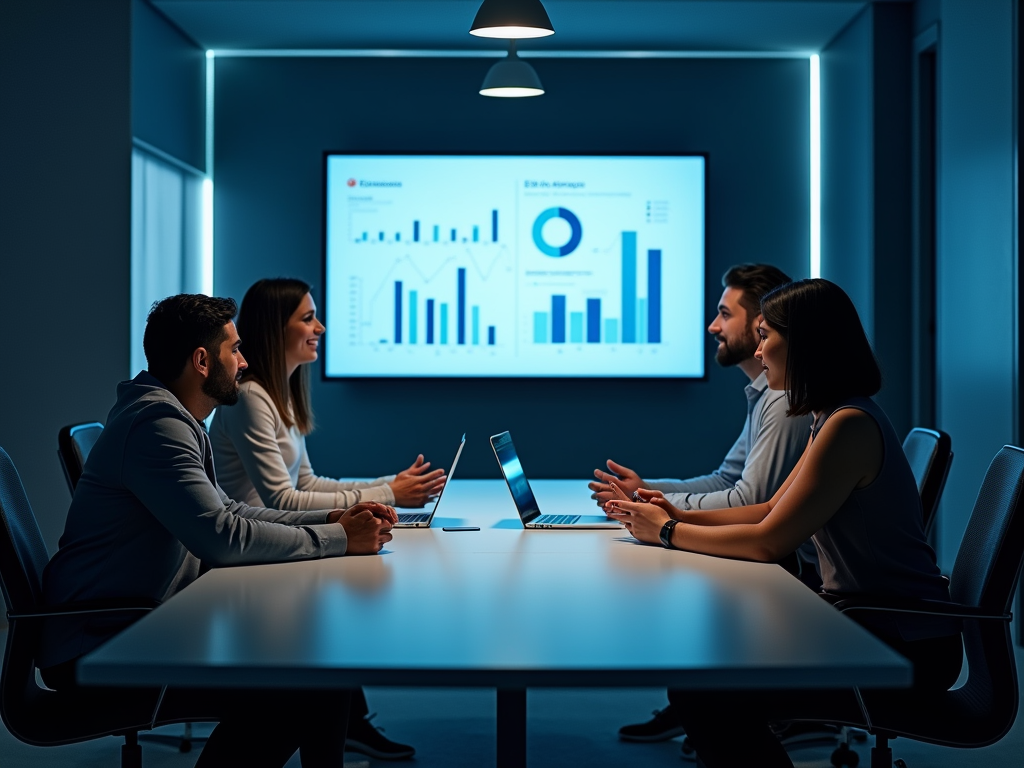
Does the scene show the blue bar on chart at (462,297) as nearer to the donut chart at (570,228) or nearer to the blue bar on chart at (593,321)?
the donut chart at (570,228)

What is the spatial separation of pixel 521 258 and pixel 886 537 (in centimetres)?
425

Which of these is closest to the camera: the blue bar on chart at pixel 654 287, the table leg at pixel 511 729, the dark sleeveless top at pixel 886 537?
the table leg at pixel 511 729

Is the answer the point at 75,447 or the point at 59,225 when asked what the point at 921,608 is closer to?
the point at 75,447

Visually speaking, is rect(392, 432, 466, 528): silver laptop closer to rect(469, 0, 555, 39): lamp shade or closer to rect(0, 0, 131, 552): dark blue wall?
rect(469, 0, 555, 39): lamp shade

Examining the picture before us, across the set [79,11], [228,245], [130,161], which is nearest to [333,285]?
[228,245]

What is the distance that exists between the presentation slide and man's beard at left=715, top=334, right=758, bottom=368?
2901mm

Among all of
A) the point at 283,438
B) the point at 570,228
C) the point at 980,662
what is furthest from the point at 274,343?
the point at 570,228

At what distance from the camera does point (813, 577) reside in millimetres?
2877

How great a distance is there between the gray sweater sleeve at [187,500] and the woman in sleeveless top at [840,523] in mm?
891

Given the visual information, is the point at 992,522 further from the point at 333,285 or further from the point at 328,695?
the point at 333,285

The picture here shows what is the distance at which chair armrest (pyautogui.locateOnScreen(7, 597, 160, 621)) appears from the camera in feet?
6.84

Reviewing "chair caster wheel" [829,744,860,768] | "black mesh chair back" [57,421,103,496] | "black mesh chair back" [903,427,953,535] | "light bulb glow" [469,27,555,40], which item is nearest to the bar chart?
"light bulb glow" [469,27,555,40]

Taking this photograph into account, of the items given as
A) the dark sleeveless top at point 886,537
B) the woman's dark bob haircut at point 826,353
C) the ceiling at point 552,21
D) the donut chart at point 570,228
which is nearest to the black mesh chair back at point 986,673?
the dark sleeveless top at point 886,537

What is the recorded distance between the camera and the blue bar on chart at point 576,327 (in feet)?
20.4
